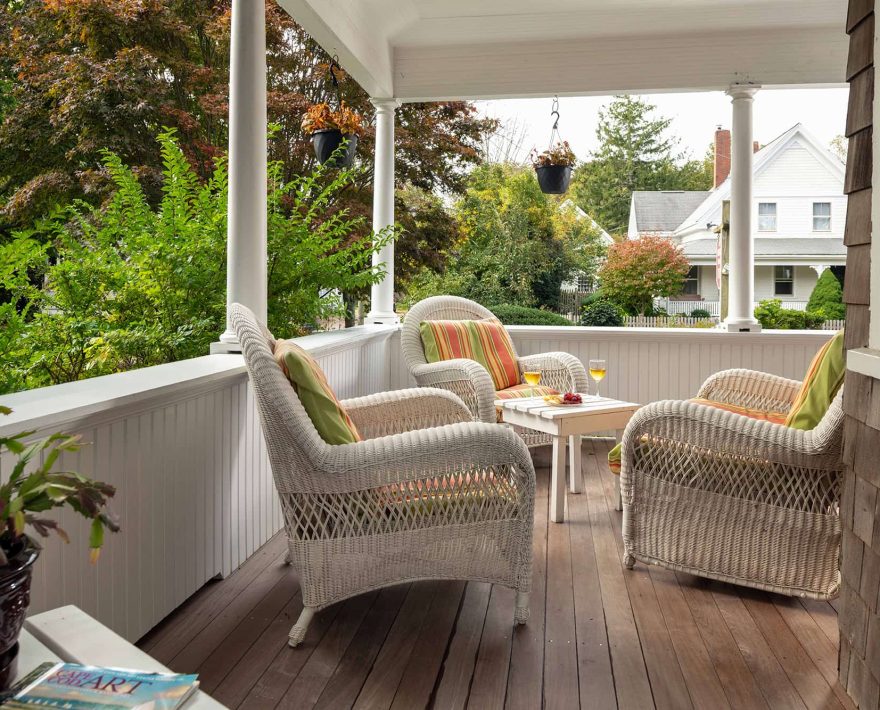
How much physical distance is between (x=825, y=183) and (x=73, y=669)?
57.9 ft

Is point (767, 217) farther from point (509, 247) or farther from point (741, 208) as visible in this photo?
point (741, 208)

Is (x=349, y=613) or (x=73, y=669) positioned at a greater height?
(x=73, y=669)

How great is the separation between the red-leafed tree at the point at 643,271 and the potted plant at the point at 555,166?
24.5ft

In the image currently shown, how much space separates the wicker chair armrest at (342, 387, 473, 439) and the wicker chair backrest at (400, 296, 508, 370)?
4.23 ft

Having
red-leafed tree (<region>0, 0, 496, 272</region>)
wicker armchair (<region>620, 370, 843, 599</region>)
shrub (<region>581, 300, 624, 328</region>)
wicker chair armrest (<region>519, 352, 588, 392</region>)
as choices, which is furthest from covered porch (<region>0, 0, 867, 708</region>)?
shrub (<region>581, 300, 624, 328</region>)

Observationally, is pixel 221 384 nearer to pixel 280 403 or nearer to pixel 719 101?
pixel 280 403

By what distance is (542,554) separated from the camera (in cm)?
289

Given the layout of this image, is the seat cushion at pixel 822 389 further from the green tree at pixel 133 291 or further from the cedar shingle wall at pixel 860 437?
the green tree at pixel 133 291

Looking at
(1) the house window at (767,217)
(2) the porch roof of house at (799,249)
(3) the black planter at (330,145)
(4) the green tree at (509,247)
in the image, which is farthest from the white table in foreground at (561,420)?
(1) the house window at (767,217)

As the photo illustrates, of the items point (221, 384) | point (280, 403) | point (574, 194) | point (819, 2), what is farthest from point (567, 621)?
point (574, 194)

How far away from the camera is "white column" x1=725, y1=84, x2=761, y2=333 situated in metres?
5.06

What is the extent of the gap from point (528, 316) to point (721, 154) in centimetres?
889

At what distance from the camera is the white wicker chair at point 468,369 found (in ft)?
12.5

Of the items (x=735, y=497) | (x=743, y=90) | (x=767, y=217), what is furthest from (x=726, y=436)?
(x=767, y=217)
